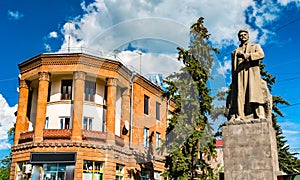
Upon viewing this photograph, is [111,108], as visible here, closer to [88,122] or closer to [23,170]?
[88,122]

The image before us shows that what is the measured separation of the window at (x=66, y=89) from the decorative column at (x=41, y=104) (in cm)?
158

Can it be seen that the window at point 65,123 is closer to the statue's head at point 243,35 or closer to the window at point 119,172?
the window at point 119,172

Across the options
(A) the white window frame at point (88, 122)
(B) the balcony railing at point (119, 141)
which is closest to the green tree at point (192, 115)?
(B) the balcony railing at point (119, 141)

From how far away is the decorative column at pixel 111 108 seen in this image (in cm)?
2856

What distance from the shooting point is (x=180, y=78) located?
84.1ft

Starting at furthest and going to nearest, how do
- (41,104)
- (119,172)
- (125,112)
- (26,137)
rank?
(125,112), (119,172), (26,137), (41,104)

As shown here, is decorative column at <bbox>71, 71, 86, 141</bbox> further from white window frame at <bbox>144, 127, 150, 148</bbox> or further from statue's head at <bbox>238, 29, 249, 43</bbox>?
statue's head at <bbox>238, 29, 249, 43</bbox>

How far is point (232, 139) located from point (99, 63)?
1909 cm

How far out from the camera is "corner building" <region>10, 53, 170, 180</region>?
88.8 feet

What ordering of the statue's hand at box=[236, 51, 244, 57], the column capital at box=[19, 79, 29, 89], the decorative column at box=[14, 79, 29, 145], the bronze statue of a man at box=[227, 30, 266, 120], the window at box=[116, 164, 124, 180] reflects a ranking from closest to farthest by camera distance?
the bronze statue of a man at box=[227, 30, 266, 120]
the statue's hand at box=[236, 51, 244, 57]
the window at box=[116, 164, 124, 180]
the decorative column at box=[14, 79, 29, 145]
the column capital at box=[19, 79, 29, 89]

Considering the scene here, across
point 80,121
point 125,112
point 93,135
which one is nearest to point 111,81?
point 125,112

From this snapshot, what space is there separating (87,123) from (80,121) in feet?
3.79

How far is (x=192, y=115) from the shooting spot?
973 inches

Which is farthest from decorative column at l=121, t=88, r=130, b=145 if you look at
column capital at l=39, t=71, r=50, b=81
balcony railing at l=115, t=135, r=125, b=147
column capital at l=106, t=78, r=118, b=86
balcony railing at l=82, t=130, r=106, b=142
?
column capital at l=39, t=71, r=50, b=81
